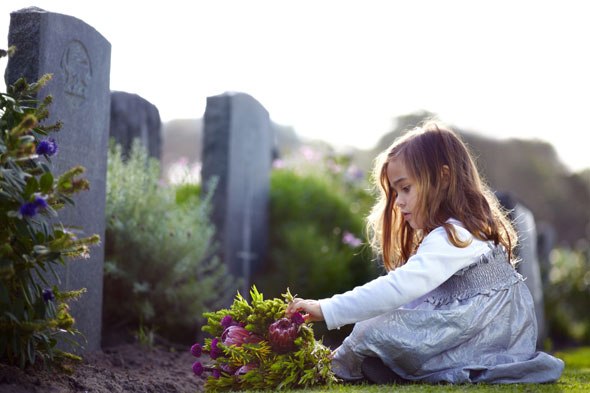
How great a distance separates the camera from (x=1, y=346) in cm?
275

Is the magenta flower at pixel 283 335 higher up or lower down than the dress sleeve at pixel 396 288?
lower down

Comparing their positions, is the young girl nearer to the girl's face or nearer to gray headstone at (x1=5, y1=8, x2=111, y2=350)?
the girl's face

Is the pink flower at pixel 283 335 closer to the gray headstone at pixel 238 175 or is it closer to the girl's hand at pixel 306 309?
the girl's hand at pixel 306 309

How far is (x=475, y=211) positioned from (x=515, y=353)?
0.65 m

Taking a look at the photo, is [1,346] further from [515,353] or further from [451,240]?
[515,353]

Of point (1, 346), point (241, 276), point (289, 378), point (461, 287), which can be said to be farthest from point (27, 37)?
point (241, 276)

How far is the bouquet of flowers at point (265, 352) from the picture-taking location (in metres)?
2.94

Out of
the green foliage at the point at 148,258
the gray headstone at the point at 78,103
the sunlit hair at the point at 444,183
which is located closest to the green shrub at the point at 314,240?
the green foliage at the point at 148,258

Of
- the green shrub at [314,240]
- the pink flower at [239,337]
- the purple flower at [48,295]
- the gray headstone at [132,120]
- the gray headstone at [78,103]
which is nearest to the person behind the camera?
the purple flower at [48,295]

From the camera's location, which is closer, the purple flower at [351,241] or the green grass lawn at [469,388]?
the green grass lawn at [469,388]


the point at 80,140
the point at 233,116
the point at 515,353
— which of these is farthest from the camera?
the point at 233,116

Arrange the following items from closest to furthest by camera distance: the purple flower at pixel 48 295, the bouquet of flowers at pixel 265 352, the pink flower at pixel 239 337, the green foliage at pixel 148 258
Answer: the purple flower at pixel 48 295 → the bouquet of flowers at pixel 265 352 → the pink flower at pixel 239 337 → the green foliage at pixel 148 258

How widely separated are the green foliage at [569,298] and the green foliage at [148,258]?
5798 millimetres

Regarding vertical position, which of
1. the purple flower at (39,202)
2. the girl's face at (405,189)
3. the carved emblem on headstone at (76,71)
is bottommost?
the purple flower at (39,202)
